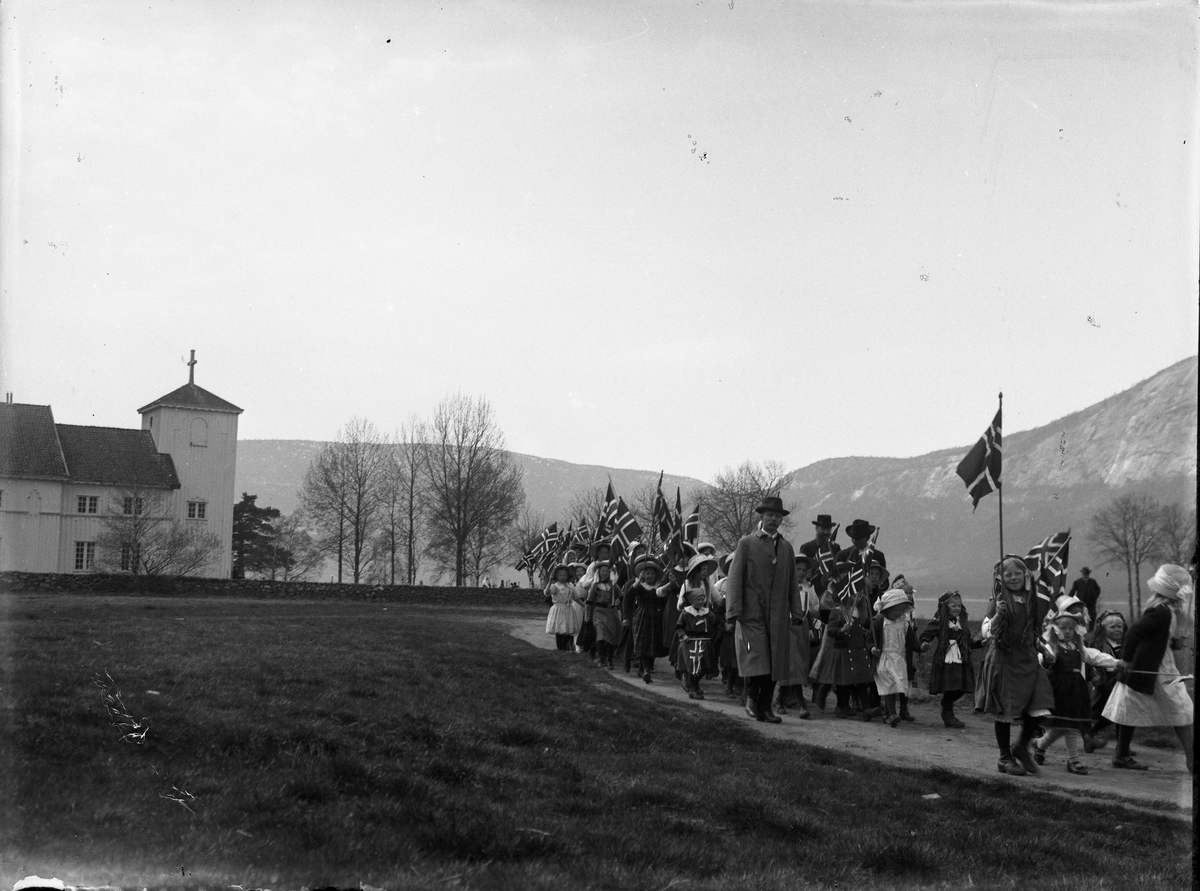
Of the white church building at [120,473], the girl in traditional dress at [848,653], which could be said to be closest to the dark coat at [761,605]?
the girl in traditional dress at [848,653]

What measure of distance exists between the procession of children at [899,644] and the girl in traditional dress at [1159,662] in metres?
0.01

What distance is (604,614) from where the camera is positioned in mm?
18500

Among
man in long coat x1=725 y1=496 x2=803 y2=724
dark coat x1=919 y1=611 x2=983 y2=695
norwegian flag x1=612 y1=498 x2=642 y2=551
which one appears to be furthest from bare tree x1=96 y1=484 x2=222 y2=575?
dark coat x1=919 y1=611 x2=983 y2=695

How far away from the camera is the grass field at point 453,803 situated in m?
4.75

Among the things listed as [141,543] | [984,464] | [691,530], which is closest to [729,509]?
[141,543]

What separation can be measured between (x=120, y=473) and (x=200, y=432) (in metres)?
5.89

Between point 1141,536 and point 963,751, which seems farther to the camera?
point 1141,536

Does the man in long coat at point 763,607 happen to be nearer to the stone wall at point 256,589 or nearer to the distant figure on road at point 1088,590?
the distant figure on road at point 1088,590

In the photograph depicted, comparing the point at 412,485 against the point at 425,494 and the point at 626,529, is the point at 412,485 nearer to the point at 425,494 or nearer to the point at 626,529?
the point at 425,494

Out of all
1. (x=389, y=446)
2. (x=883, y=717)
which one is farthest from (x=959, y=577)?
(x=883, y=717)

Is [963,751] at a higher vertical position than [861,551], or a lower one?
lower

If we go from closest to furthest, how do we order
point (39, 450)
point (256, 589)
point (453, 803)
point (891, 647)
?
point (453, 803) → point (891, 647) → point (256, 589) → point (39, 450)

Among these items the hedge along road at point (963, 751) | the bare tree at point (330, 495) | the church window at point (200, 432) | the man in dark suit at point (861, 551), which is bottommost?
the hedge along road at point (963, 751)

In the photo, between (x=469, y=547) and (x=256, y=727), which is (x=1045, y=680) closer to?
(x=256, y=727)
